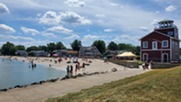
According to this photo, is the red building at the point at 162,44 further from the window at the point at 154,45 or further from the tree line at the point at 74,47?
the tree line at the point at 74,47

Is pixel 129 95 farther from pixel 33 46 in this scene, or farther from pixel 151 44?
pixel 33 46

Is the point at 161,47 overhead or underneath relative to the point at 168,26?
underneath

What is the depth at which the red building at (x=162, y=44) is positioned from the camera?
149ft

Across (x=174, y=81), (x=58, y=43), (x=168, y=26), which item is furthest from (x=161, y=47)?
(x=58, y=43)

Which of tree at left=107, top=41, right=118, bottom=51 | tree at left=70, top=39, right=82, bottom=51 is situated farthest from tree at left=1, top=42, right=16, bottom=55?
tree at left=107, top=41, right=118, bottom=51

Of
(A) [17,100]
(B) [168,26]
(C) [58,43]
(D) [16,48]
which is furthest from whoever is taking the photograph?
(D) [16,48]

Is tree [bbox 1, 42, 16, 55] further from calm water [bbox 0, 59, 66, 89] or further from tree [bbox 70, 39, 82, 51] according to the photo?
calm water [bbox 0, 59, 66, 89]

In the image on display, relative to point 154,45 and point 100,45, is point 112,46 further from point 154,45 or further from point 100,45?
point 154,45

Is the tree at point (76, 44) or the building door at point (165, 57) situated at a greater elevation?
the tree at point (76, 44)

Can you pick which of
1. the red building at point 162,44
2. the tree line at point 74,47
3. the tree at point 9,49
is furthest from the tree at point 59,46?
the red building at point 162,44

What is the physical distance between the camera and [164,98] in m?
7.83

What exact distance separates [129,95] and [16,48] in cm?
18645

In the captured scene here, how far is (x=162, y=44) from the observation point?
46.2 meters

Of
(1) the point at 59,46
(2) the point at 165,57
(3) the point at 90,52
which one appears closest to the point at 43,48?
(1) the point at 59,46
